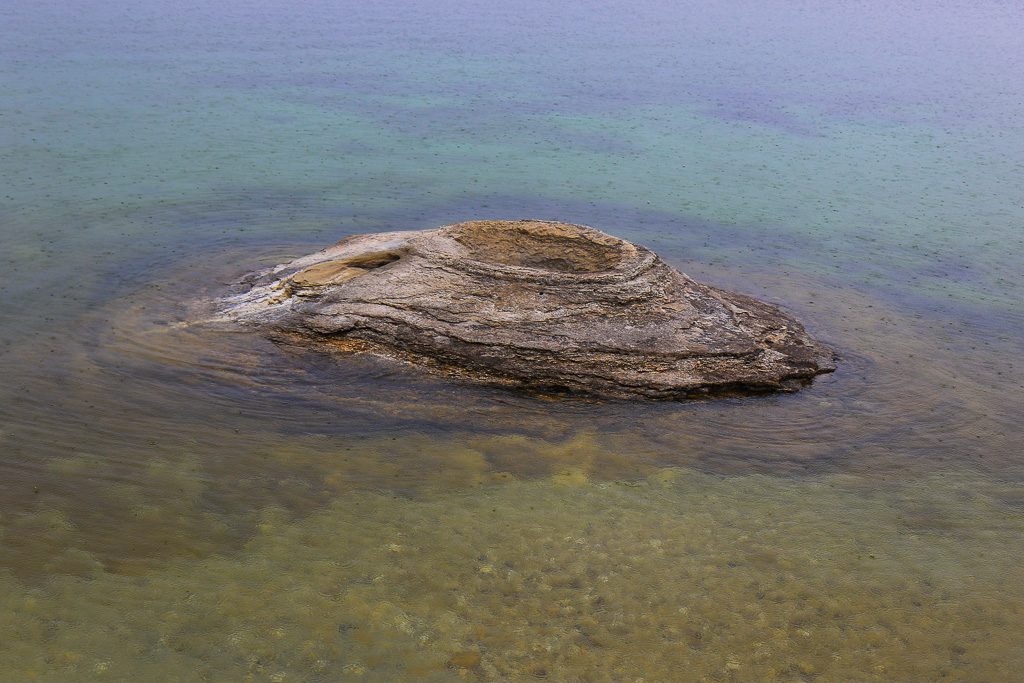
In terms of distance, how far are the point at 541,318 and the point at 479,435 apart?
158 cm

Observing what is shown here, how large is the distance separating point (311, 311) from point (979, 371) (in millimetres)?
7575

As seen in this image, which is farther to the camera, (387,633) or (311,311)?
(311,311)

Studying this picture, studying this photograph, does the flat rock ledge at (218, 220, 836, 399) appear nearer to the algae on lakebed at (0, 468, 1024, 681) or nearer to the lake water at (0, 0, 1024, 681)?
the lake water at (0, 0, 1024, 681)

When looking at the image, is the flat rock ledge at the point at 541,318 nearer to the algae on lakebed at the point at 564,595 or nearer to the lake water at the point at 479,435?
the lake water at the point at 479,435

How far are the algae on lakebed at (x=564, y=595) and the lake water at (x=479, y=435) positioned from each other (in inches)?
1.0

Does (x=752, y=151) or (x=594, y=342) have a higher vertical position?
(x=752, y=151)

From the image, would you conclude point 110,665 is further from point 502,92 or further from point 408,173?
point 502,92

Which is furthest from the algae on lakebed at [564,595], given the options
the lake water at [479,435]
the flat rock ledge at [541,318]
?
the flat rock ledge at [541,318]

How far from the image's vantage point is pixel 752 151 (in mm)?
16328

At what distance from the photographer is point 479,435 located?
7.18 m

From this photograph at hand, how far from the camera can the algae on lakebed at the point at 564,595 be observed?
15.4 ft

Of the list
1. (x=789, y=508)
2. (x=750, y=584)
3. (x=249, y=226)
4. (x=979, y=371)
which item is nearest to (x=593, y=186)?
(x=249, y=226)

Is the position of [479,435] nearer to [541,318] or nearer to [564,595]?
[541,318]

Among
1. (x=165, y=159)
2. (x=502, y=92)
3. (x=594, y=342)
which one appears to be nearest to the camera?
(x=594, y=342)
